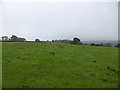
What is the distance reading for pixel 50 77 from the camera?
21.8 ft

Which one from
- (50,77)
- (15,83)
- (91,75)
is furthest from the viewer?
(91,75)

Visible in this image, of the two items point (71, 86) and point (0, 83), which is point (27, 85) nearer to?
point (0, 83)

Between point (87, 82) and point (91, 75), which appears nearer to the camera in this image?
point (87, 82)

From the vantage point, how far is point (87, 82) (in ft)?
20.2

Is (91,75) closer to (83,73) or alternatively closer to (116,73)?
(83,73)

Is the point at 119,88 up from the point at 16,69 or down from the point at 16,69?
down

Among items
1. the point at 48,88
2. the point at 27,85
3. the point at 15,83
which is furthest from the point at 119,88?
the point at 15,83

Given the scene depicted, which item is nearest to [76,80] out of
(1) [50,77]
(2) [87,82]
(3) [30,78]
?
(2) [87,82]

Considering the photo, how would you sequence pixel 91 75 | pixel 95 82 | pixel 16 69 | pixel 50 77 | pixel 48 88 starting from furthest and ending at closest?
pixel 16 69 < pixel 91 75 < pixel 50 77 < pixel 95 82 < pixel 48 88

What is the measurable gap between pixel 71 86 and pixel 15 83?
2.80 m

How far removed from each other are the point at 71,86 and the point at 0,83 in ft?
11.6

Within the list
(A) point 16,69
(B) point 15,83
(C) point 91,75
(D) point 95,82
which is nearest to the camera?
(B) point 15,83

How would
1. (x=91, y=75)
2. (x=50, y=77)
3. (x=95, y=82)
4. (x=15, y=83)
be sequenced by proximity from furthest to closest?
(x=91, y=75)
(x=50, y=77)
(x=95, y=82)
(x=15, y=83)

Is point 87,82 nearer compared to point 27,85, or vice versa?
point 27,85
